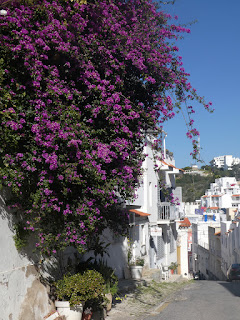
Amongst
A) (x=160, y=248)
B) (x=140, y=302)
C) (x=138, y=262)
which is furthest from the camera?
(x=160, y=248)

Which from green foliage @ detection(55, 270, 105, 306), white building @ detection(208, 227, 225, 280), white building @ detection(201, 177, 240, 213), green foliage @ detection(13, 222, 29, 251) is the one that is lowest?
white building @ detection(208, 227, 225, 280)

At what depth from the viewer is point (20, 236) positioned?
28.7 feet

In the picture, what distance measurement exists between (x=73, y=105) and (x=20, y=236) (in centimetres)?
296

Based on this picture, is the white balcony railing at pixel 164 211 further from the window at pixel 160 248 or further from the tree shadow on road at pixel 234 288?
the tree shadow on road at pixel 234 288

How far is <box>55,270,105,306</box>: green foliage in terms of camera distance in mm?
9180

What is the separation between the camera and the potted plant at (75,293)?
9.19 metres

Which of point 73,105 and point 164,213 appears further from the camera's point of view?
point 164,213

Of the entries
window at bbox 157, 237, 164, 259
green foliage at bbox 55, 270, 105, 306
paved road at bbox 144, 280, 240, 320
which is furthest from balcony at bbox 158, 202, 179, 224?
green foliage at bbox 55, 270, 105, 306

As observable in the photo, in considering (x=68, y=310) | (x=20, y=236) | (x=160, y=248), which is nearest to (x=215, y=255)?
(x=160, y=248)

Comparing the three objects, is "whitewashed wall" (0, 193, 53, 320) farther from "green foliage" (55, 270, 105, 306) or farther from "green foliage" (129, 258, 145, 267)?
"green foliage" (129, 258, 145, 267)

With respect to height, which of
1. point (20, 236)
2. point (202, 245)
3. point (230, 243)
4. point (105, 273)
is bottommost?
point (202, 245)

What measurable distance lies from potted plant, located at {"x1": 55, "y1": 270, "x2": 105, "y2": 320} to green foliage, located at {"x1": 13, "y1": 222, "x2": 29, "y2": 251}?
1.40 metres

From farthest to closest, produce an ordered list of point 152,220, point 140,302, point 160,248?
point 160,248, point 152,220, point 140,302

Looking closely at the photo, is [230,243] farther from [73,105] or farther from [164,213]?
[73,105]
